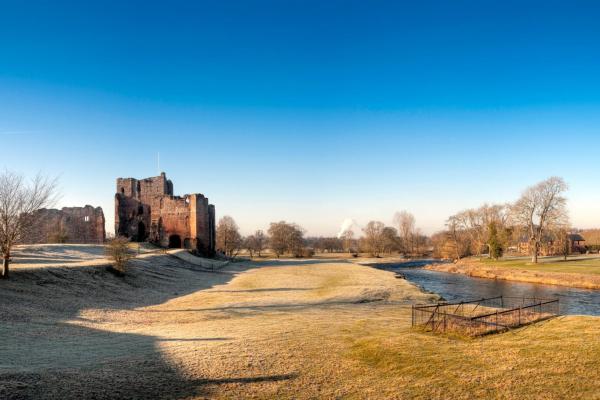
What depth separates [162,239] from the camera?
7050 cm

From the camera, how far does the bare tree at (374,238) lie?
115188 mm

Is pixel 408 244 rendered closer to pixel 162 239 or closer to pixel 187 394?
pixel 162 239

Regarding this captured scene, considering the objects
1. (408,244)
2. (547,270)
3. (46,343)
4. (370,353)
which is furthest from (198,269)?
(408,244)

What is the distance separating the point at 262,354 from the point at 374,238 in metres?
107

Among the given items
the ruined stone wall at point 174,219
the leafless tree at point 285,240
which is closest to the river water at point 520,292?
the ruined stone wall at point 174,219

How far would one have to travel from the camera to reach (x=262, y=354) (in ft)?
40.5

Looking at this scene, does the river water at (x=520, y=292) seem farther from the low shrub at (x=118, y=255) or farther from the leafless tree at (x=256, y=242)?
the leafless tree at (x=256, y=242)

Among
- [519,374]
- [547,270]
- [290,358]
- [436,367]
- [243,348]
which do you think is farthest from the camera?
[547,270]

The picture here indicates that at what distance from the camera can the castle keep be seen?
228 ft

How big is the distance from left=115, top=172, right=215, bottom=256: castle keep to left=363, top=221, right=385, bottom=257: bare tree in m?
56.0

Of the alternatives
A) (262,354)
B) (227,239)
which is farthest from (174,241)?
(262,354)

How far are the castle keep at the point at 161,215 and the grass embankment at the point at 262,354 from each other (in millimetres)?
47099

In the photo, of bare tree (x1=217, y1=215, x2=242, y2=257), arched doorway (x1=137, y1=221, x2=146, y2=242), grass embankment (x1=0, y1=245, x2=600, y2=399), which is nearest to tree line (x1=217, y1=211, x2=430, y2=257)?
bare tree (x1=217, y1=215, x2=242, y2=257)

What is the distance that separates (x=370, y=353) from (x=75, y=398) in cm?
841
